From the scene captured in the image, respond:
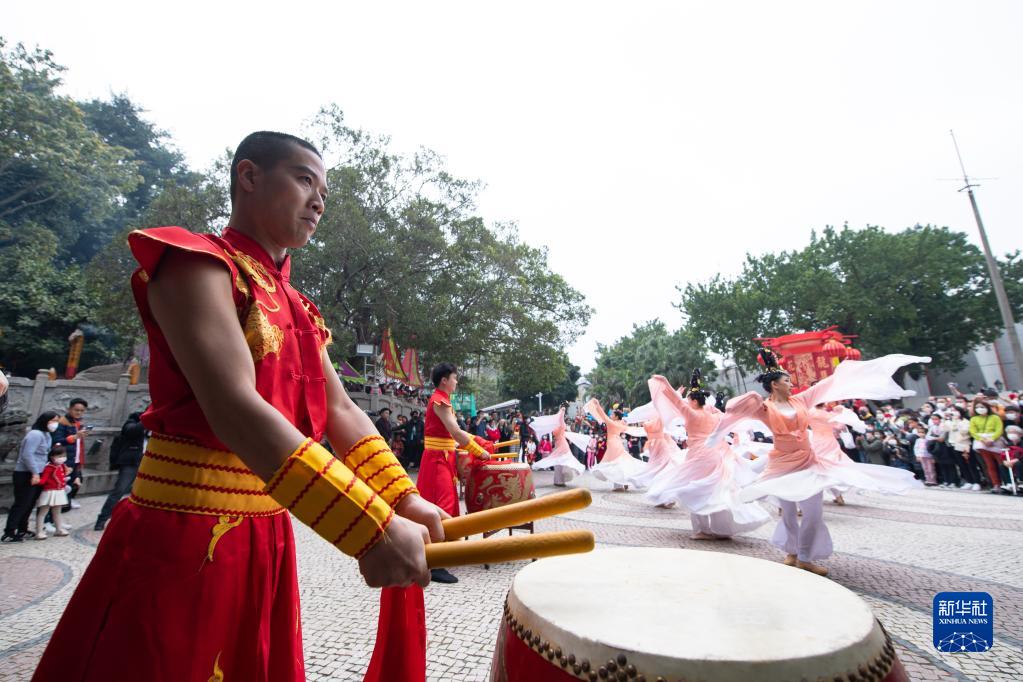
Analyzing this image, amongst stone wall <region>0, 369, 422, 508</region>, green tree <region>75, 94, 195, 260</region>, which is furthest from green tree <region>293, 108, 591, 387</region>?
green tree <region>75, 94, 195, 260</region>

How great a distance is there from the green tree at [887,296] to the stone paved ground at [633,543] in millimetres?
19786

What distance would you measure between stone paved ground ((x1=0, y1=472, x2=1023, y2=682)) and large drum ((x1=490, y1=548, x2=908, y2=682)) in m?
1.55

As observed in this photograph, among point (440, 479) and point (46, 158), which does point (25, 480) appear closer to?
point (440, 479)

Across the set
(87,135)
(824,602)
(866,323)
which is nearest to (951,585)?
(824,602)

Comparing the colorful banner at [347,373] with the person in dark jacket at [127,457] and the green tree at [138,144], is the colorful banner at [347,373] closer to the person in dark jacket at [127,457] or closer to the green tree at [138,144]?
the person in dark jacket at [127,457]

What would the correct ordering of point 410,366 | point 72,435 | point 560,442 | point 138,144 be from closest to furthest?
point 72,435, point 560,442, point 410,366, point 138,144

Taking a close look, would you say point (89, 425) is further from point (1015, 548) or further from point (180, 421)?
point (1015, 548)

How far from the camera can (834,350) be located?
1991 cm

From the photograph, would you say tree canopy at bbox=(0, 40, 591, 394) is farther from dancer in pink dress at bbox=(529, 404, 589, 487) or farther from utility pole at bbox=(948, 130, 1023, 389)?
utility pole at bbox=(948, 130, 1023, 389)

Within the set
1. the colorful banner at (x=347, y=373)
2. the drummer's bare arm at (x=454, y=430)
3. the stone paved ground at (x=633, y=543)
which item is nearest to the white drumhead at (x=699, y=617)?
the stone paved ground at (x=633, y=543)

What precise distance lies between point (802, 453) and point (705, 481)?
137 centimetres

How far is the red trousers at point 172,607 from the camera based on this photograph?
0.92 meters

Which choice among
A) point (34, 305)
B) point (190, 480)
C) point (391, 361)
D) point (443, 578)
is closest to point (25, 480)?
point (443, 578)

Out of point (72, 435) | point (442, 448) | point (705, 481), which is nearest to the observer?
point (442, 448)
